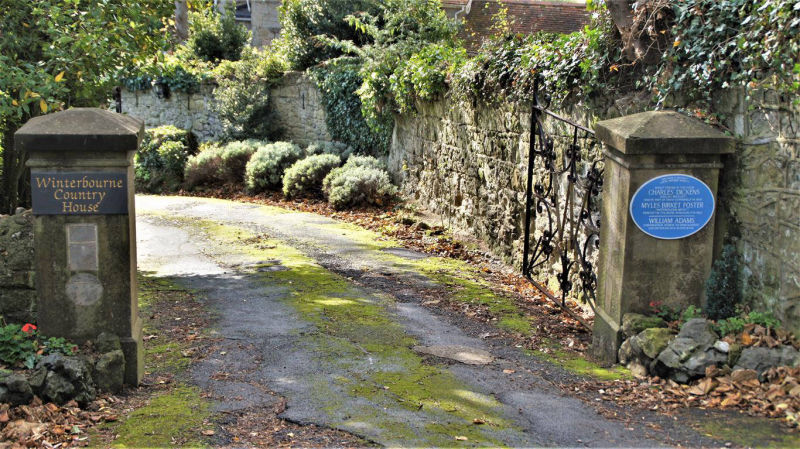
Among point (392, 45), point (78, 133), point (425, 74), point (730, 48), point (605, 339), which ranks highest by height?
point (392, 45)

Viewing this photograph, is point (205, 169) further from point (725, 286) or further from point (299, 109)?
point (725, 286)

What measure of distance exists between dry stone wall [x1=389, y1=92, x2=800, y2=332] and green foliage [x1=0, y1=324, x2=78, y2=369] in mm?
4634

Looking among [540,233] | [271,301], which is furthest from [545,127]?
[271,301]

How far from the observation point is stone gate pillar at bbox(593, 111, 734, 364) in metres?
5.36

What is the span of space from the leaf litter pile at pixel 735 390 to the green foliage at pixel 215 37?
19.3 meters

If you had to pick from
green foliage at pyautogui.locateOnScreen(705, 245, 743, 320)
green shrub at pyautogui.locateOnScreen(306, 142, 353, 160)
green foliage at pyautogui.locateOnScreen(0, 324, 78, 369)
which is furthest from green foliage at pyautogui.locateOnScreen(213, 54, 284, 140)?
green foliage at pyautogui.locateOnScreen(705, 245, 743, 320)

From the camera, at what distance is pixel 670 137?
534 centimetres

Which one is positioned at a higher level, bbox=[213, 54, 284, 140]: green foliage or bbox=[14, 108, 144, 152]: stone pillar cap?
bbox=[213, 54, 284, 140]: green foliage

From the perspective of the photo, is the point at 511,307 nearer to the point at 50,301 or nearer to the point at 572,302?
A: the point at 572,302

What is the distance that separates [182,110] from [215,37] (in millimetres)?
2687

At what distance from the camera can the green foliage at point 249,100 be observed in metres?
19.2

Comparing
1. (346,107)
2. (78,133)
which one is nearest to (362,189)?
(346,107)

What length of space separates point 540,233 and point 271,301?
3.23 meters

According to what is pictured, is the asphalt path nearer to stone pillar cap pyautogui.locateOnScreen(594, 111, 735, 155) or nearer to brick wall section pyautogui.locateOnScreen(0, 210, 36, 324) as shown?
brick wall section pyautogui.locateOnScreen(0, 210, 36, 324)
